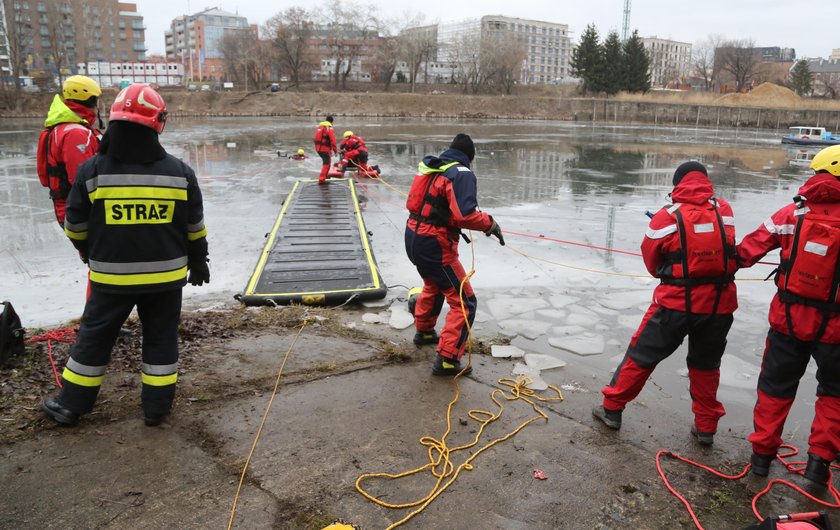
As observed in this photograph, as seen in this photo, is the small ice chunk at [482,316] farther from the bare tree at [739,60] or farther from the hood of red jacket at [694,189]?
the bare tree at [739,60]

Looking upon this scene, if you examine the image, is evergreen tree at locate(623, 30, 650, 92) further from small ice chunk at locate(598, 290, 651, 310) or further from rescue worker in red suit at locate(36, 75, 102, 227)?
rescue worker in red suit at locate(36, 75, 102, 227)

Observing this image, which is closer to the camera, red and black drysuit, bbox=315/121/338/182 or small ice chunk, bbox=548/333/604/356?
small ice chunk, bbox=548/333/604/356

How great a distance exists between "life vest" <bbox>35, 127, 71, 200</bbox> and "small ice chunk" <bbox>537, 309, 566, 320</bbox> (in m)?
4.25

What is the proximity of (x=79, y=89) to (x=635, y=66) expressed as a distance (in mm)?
60177

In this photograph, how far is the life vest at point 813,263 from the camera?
2.82m

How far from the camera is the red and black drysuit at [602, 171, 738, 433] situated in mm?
3154

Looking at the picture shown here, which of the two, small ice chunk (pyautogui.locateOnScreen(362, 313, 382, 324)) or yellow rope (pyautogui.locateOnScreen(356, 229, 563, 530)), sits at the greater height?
small ice chunk (pyautogui.locateOnScreen(362, 313, 382, 324))

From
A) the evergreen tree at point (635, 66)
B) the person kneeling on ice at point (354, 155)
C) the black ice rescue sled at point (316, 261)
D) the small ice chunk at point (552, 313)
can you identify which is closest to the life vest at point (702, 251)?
the small ice chunk at point (552, 313)

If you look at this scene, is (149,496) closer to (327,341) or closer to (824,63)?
(327,341)

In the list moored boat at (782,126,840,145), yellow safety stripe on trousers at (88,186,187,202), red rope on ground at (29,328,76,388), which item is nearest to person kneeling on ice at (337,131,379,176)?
red rope on ground at (29,328,76,388)

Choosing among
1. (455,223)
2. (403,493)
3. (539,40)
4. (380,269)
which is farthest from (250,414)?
(539,40)

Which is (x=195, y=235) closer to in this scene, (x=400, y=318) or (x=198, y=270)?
(x=198, y=270)

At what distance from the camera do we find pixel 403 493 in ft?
9.00

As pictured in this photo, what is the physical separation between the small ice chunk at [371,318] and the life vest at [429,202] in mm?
1362
